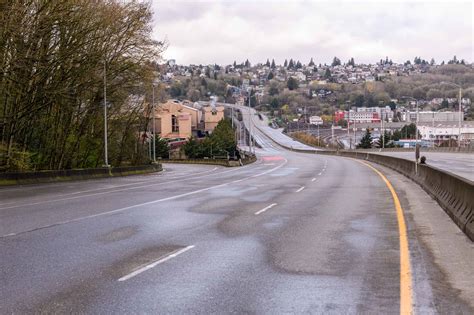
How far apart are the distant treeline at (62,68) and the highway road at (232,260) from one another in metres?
14.2

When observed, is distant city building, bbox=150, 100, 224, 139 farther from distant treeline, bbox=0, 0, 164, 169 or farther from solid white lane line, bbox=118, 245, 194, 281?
solid white lane line, bbox=118, 245, 194, 281

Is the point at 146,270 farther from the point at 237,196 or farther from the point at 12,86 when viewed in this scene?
the point at 12,86

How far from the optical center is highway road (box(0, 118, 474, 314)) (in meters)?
6.89

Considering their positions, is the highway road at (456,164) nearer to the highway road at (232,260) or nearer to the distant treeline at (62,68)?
the highway road at (232,260)

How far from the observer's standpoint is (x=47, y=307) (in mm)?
6641

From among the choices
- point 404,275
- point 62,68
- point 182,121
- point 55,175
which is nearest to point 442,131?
point 182,121

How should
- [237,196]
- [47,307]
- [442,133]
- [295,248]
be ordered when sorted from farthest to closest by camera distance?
[442,133] → [237,196] → [295,248] → [47,307]

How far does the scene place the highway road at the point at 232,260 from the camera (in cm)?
689

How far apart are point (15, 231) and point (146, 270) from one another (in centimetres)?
499

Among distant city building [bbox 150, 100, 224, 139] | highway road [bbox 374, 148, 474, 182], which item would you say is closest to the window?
distant city building [bbox 150, 100, 224, 139]

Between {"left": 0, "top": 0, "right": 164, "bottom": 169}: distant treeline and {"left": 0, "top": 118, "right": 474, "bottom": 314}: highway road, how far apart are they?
1420 centimetres

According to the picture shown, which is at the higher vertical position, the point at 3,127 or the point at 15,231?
the point at 3,127

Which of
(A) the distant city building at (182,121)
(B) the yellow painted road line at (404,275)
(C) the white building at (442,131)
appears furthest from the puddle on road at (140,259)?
(C) the white building at (442,131)

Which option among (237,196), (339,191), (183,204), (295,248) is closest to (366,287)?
(295,248)
